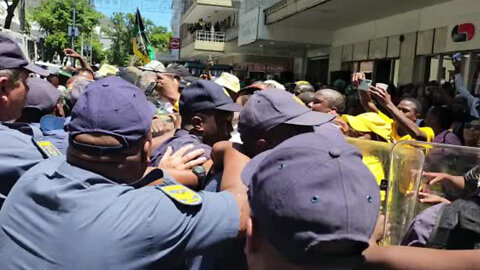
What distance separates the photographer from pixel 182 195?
1626 mm

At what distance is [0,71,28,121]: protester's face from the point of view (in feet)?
8.23

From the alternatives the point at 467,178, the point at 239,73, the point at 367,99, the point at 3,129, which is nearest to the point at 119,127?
the point at 3,129

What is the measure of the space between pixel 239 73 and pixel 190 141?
A: 24.0 metres

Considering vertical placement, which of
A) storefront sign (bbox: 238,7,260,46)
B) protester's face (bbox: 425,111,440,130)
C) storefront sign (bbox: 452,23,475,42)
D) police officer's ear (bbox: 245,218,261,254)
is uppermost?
storefront sign (bbox: 238,7,260,46)

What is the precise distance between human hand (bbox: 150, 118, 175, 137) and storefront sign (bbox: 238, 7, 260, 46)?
13.5 meters

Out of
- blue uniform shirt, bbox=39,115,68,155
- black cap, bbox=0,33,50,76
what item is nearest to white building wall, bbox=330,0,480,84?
blue uniform shirt, bbox=39,115,68,155

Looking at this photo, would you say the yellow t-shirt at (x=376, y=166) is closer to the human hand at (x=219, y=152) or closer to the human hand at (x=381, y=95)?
the human hand at (x=219, y=152)

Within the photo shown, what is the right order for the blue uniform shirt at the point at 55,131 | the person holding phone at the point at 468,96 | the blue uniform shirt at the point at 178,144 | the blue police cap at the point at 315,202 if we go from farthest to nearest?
the person holding phone at the point at 468,96 → the blue uniform shirt at the point at 55,131 → the blue uniform shirt at the point at 178,144 → the blue police cap at the point at 315,202

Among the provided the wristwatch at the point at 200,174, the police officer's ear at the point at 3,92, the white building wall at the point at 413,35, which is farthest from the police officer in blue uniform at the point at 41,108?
the white building wall at the point at 413,35

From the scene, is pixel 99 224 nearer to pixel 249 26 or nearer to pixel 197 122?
pixel 197 122

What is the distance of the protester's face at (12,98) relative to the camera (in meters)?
2.51

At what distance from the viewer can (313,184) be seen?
1.14 m

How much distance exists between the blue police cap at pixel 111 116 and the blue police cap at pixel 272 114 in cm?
50

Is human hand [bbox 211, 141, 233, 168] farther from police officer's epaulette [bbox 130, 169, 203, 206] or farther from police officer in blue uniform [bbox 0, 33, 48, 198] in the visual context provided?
police officer in blue uniform [bbox 0, 33, 48, 198]
